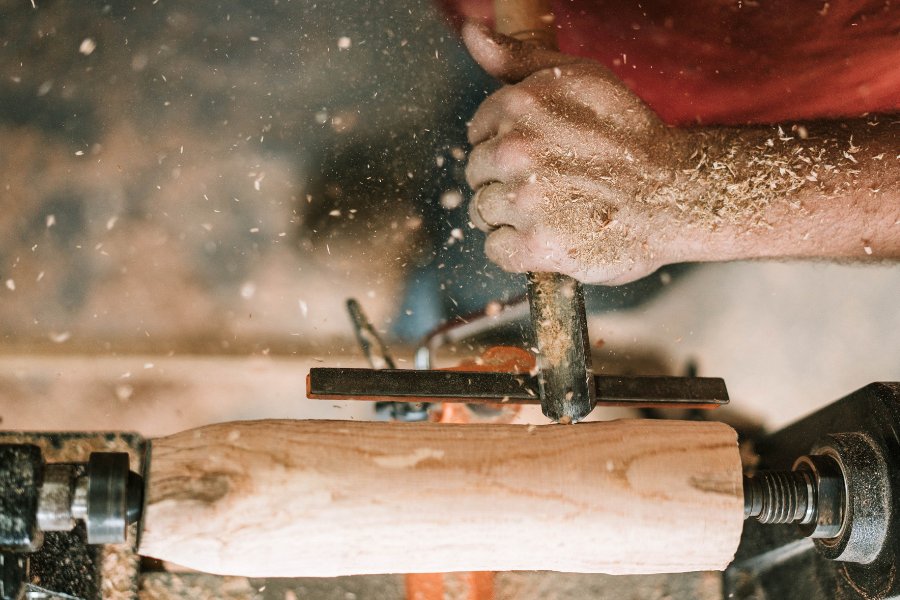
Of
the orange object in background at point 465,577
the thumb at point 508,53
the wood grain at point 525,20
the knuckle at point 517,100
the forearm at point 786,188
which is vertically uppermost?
the wood grain at point 525,20

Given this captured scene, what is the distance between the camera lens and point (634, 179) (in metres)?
1.00

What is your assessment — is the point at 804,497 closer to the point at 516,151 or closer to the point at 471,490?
the point at 471,490

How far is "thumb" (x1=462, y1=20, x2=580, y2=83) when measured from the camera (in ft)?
3.34

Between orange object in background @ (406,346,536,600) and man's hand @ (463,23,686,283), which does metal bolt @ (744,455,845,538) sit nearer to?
man's hand @ (463,23,686,283)

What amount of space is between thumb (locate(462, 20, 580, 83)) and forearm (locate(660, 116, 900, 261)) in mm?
248

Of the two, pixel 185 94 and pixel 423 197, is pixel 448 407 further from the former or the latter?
pixel 185 94

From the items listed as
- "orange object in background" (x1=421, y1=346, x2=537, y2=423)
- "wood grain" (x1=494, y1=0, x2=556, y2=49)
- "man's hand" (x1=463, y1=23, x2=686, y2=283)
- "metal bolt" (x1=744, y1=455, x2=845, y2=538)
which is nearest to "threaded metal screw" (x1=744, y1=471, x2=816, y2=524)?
"metal bolt" (x1=744, y1=455, x2=845, y2=538)

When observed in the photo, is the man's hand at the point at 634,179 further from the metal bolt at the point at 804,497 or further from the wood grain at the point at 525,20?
the metal bolt at the point at 804,497

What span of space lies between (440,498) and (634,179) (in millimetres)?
559

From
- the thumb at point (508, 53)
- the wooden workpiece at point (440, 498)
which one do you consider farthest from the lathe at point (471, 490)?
the thumb at point (508, 53)

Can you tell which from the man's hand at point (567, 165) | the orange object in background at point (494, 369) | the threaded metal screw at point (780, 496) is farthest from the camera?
the orange object in background at point (494, 369)

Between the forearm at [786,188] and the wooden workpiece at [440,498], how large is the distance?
0.40 m

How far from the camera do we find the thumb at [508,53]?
40.1 inches

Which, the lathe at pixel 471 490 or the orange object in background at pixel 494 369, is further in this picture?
the orange object in background at pixel 494 369
